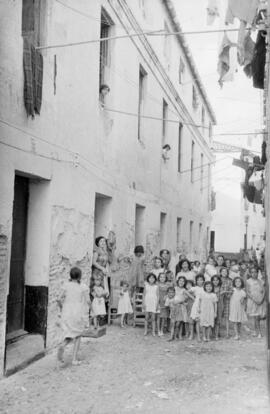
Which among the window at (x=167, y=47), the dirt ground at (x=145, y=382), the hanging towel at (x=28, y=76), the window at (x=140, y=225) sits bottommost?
the dirt ground at (x=145, y=382)

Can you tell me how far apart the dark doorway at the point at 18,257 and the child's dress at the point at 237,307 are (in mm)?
3298

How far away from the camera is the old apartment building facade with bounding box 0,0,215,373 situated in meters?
5.53

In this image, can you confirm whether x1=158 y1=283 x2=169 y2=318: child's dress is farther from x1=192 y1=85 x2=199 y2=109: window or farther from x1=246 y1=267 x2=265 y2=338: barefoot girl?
x1=192 y1=85 x2=199 y2=109: window

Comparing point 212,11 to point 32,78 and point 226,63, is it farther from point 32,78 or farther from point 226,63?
point 32,78

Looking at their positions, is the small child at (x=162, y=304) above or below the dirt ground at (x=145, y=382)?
above

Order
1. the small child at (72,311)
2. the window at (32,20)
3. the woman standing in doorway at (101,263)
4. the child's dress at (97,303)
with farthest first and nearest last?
1. the woman standing in doorway at (101,263)
2. the child's dress at (97,303)
3. the window at (32,20)
4. the small child at (72,311)

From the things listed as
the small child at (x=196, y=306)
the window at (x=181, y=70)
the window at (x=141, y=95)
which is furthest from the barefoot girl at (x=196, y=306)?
the window at (x=181, y=70)

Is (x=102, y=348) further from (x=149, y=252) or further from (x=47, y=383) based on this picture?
(x=149, y=252)

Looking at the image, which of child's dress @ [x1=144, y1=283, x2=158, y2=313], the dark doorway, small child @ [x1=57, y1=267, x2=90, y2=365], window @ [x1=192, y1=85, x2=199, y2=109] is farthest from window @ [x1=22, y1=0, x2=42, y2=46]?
window @ [x1=192, y1=85, x2=199, y2=109]

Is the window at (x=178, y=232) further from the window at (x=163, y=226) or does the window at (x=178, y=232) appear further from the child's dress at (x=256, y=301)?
the child's dress at (x=256, y=301)

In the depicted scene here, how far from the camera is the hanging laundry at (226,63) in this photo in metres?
5.84

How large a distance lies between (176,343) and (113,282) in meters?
2.21

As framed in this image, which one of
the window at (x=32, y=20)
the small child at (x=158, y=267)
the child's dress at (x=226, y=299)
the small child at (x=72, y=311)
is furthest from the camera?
the small child at (x=158, y=267)

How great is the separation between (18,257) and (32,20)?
2.87 metres
